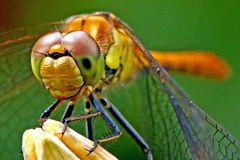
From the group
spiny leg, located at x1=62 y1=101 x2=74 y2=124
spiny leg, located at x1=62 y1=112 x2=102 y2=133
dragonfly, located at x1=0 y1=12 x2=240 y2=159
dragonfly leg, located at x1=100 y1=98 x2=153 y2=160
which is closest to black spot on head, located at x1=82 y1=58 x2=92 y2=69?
dragonfly, located at x1=0 y1=12 x2=240 y2=159

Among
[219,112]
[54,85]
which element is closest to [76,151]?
[54,85]

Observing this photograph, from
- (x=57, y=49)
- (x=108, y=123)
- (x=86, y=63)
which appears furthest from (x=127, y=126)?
(x=57, y=49)

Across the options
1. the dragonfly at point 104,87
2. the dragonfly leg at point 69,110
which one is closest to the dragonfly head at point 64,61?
the dragonfly at point 104,87

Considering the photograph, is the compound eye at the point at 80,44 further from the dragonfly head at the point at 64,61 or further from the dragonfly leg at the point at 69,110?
the dragonfly leg at the point at 69,110

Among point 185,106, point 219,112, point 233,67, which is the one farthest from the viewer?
point 233,67

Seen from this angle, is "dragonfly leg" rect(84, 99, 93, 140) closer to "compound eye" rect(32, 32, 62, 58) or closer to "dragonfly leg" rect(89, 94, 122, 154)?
"dragonfly leg" rect(89, 94, 122, 154)

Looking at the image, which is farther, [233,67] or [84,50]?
[233,67]

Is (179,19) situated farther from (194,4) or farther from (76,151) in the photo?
(76,151)
